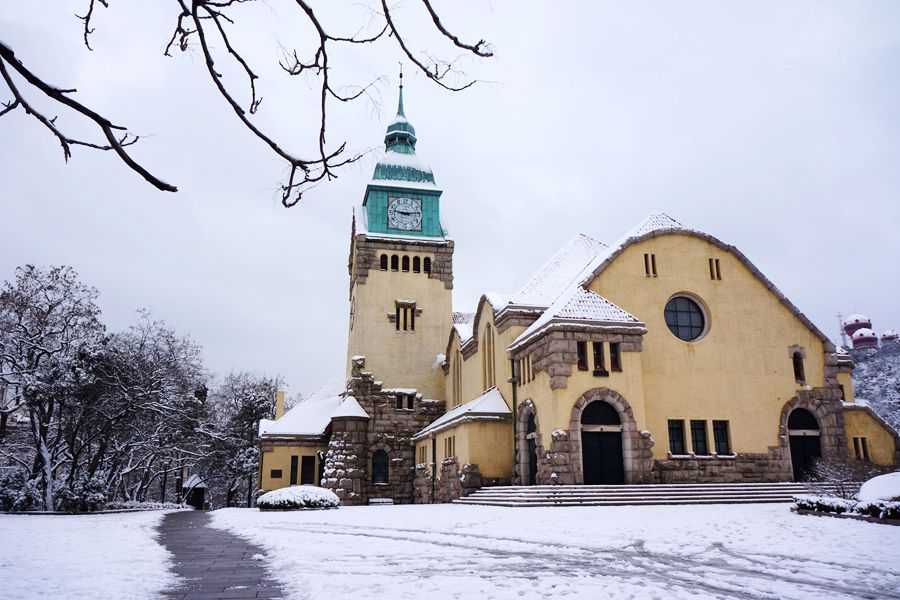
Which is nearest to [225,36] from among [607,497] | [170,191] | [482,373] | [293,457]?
[170,191]

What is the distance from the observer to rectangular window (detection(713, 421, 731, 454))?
2625 centimetres

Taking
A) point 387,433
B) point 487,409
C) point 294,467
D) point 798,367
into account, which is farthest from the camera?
point 294,467

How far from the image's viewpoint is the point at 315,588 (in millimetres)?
6477

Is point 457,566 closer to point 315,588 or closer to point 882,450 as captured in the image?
point 315,588

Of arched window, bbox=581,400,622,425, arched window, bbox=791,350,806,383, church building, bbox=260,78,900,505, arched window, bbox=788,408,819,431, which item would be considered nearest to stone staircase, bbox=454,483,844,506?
church building, bbox=260,78,900,505

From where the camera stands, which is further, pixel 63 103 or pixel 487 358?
pixel 487 358

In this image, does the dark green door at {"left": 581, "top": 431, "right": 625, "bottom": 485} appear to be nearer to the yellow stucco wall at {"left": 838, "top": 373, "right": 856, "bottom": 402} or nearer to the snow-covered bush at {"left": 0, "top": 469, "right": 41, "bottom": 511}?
the yellow stucco wall at {"left": 838, "top": 373, "right": 856, "bottom": 402}

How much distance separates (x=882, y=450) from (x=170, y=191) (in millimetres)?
33758

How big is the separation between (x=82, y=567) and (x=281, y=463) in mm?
31621

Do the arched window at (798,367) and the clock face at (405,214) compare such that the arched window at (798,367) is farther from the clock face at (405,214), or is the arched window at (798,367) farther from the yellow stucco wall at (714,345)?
the clock face at (405,214)

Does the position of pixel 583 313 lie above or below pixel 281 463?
above

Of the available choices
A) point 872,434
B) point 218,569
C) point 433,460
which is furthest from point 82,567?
point 872,434

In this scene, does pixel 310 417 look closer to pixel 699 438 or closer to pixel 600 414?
pixel 600 414

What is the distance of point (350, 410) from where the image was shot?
1452 inches
